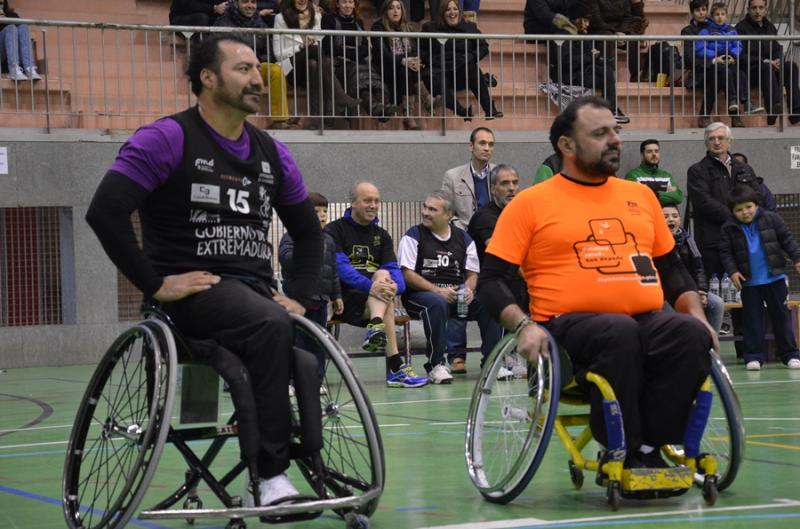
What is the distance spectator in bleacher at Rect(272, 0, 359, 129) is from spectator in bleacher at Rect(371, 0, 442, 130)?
0.45 m

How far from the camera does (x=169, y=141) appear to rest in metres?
4.52

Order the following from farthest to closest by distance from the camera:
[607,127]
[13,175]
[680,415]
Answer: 1. [13,175]
2. [607,127]
3. [680,415]

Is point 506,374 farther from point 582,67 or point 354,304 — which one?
point 582,67

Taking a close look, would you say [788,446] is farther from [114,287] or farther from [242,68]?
[114,287]

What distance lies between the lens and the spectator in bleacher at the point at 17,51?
12.9 meters

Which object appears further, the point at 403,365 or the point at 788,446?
the point at 403,365

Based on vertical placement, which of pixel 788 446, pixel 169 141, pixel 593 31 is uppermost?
pixel 593 31

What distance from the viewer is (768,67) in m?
15.2

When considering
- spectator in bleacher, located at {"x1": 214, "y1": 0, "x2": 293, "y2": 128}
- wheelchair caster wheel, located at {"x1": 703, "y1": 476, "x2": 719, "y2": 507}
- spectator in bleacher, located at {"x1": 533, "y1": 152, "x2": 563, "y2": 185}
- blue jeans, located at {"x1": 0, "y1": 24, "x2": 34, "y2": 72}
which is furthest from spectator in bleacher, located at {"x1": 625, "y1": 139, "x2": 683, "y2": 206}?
wheelchair caster wheel, located at {"x1": 703, "y1": 476, "x2": 719, "y2": 507}

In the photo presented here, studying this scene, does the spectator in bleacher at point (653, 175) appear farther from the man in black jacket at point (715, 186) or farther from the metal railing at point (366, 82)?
the metal railing at point (366, 82)

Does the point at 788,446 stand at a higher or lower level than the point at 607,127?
lower

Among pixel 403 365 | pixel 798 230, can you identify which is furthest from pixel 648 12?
pixel 403 365

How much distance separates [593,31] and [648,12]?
2384mm

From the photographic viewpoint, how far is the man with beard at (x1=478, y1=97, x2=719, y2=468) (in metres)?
4.88
